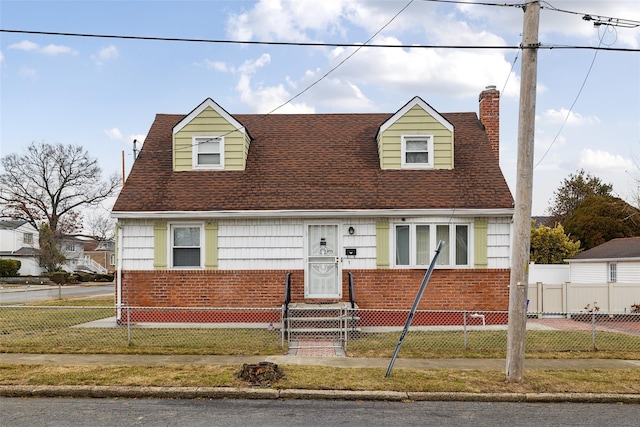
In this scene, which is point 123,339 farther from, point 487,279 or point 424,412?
point 487,279

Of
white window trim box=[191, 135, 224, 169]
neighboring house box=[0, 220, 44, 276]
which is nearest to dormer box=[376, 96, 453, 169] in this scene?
white window trim box=[191, 135, 224, 169]

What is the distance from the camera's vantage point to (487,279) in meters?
14.8

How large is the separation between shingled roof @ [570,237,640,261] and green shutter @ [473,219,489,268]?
11.0 m

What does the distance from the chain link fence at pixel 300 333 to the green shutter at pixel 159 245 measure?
1298 millimetres

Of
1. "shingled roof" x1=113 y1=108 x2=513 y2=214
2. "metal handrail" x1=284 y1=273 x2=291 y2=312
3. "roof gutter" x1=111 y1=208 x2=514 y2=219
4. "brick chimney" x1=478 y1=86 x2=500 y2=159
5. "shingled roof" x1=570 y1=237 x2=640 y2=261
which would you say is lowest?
"metal handrail" x1=284 y1=273 x2=291 y2=312

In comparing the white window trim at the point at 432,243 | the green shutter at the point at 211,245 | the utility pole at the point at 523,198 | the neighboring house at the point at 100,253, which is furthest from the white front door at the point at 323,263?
the neighboring house at the point at 100,253

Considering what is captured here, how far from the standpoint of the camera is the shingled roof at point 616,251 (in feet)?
77.4

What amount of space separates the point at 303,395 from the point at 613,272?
21.3 meters

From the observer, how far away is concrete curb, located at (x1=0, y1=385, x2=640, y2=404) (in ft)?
25.7

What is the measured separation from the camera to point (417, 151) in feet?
53.2

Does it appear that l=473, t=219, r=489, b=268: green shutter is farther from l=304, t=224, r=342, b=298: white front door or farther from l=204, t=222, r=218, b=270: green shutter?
l=204, t=222, r=218, b=270: green shutter

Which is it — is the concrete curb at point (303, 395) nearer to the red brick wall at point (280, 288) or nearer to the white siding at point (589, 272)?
the red brick wall at point (280, 288)

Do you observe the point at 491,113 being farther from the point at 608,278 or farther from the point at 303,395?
the point at 303,395

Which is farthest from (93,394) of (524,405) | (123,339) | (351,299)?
(351,299)
